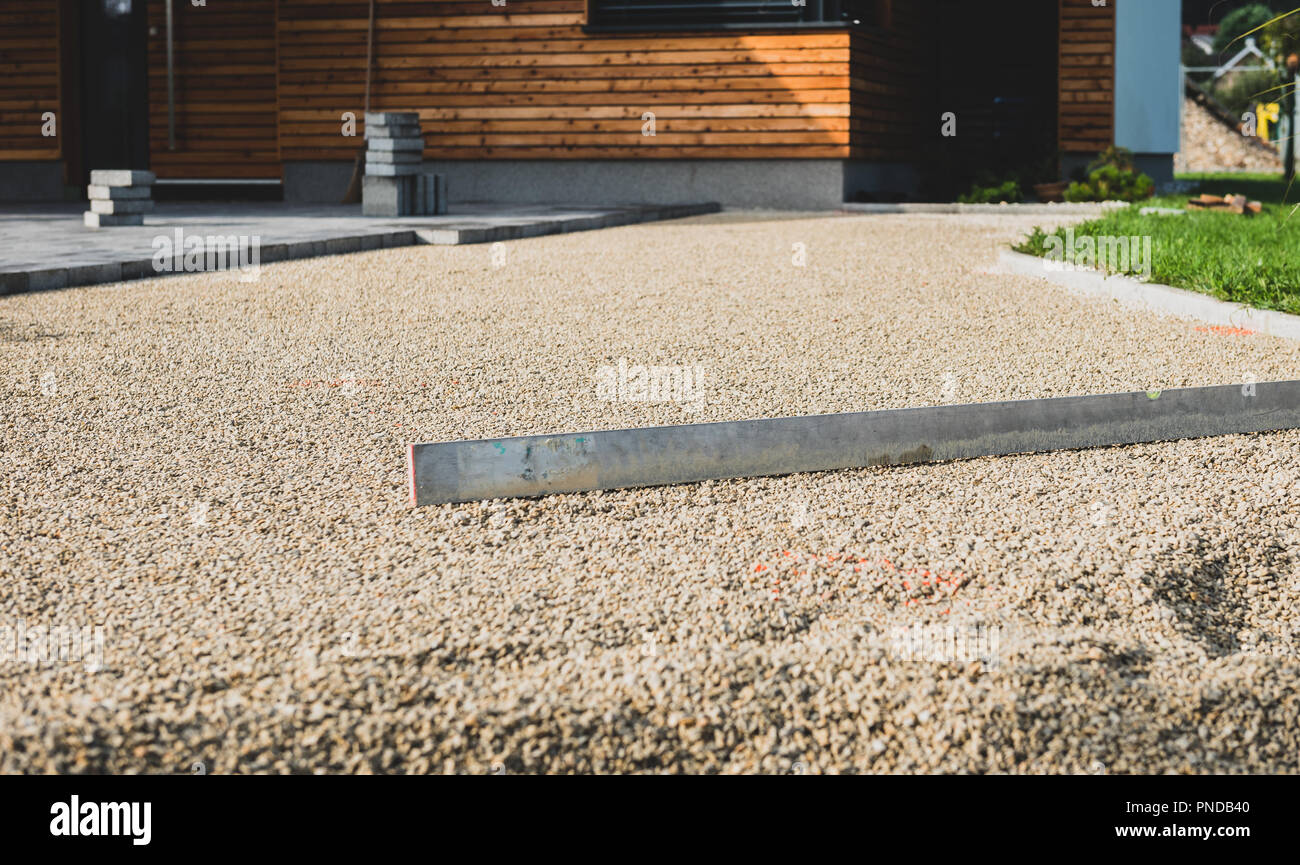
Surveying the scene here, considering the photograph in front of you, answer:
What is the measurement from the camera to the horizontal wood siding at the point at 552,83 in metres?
13.0

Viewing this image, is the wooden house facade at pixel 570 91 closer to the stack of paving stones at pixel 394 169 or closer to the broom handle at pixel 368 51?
the broom handle at pixel 368 51

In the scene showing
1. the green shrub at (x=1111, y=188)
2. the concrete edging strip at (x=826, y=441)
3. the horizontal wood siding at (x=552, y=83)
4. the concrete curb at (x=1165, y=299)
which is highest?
the horizontal wood siding at (x=552, y=83)

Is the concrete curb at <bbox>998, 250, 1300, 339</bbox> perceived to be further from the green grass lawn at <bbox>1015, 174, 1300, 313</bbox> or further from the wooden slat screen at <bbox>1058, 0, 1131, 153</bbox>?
the wooden slat screen at <bbox>1058, 0, 1131, 153</bbox>

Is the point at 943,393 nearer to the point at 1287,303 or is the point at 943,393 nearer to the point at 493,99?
the point at 1287,303

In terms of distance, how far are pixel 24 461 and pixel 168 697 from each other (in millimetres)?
1821

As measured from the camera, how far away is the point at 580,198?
45.2 ft

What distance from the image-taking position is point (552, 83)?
13570 mm

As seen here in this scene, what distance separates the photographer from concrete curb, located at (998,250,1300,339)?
5699 millimetres

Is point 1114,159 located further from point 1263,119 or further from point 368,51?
point 1263,119

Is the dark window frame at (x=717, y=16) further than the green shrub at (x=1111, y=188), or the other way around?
the dark window frame at (x=717, y=16)

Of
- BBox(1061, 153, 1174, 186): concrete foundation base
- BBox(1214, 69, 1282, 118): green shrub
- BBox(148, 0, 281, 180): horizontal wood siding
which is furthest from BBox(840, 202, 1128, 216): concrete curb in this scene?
BBox(1214, 69, 1282, 118): green shrub

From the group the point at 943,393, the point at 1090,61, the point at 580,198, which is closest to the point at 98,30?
the point at 580,198
